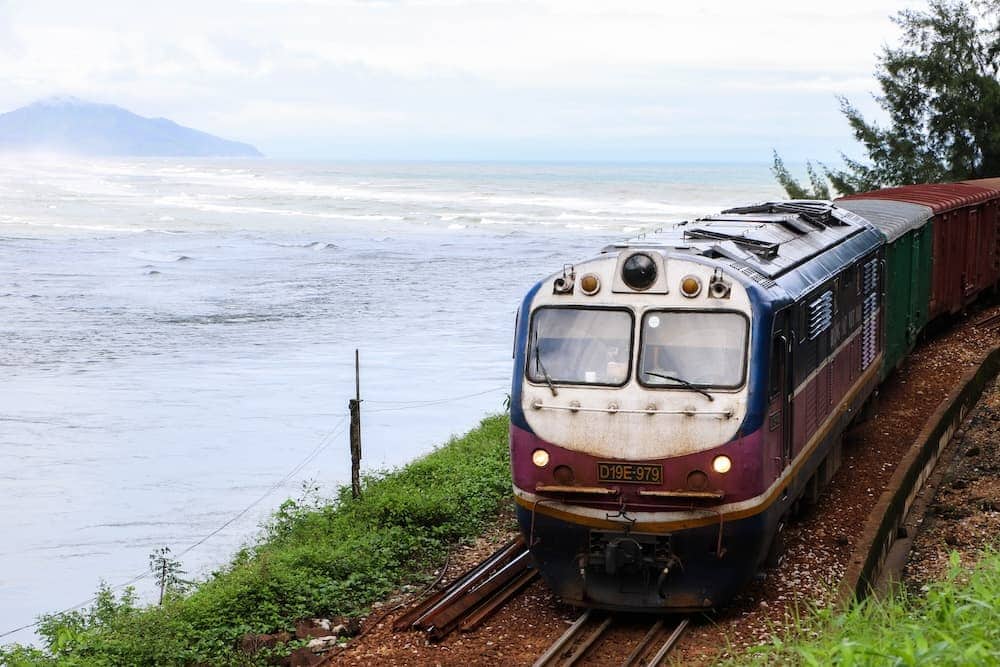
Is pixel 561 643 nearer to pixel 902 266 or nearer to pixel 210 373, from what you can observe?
pixel 902 266

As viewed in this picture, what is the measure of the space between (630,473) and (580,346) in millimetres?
1107

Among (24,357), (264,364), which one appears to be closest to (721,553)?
(264,364)

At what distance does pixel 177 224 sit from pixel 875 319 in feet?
218

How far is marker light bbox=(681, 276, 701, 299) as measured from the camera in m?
9.34

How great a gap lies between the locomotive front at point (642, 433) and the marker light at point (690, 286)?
0.03 ft

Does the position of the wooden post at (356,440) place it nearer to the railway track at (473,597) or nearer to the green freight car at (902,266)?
the railway track at (473,597)

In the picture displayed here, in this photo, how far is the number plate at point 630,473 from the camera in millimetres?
9117

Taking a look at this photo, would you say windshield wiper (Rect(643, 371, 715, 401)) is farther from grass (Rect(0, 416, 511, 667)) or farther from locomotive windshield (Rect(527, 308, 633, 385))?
grass (Rect(0, 416, 511, 667))

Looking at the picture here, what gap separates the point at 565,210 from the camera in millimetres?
90438

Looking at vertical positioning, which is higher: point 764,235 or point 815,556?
point 764,235

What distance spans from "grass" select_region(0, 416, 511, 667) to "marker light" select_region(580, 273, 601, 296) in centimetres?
387

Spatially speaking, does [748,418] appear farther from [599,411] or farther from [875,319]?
[875,319]

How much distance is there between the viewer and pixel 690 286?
9.34 metres

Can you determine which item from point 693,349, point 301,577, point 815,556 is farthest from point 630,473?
point 301,577
